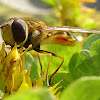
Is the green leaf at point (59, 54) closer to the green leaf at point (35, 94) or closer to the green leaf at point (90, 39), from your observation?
the green leaf at point (90, 39)

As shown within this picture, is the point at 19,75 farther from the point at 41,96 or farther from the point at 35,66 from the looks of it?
the point at 41,96

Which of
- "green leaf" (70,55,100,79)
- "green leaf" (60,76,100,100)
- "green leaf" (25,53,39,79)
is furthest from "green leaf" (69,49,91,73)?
"green leaf" (60,76,100,100)

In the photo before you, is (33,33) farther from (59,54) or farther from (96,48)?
(96,48)

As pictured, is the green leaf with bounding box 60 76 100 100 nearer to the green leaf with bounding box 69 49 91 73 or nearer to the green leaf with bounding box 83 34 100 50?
the green leaf with bounding box 69 49 91 73

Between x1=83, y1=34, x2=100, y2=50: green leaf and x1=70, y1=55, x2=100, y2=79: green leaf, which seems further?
x1=83, y1=34, x2=100, y2=50: green leaf

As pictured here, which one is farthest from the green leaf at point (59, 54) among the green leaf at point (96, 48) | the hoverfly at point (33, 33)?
the green leaf at point (96, 48)

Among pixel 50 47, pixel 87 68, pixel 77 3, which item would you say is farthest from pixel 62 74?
pixel 77 3

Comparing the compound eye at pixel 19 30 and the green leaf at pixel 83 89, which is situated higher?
the compound eye at pixel 19 30
